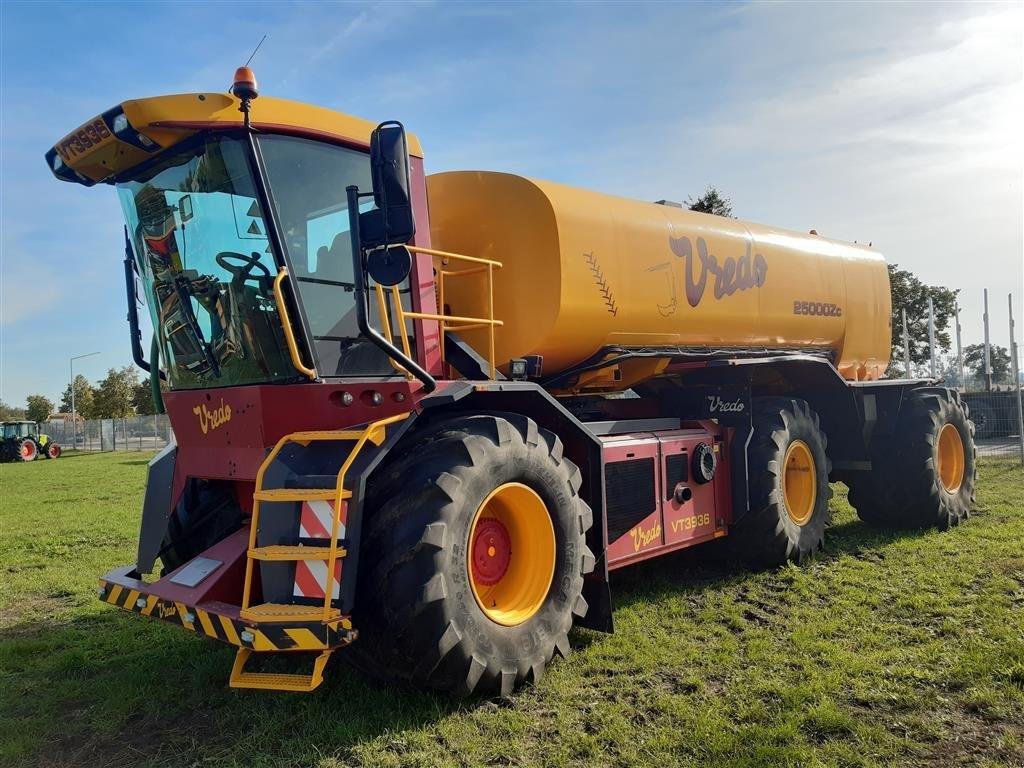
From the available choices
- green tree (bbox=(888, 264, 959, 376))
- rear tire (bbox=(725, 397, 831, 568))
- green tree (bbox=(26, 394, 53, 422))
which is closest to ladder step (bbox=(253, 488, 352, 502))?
rear tire (bbox=(725, 397, 831, 568))

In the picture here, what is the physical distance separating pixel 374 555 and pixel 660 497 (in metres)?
2.83

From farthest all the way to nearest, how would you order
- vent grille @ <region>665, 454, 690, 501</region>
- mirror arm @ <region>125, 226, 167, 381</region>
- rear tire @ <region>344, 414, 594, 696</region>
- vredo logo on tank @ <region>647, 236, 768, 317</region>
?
vredo logo on tank @ <region>647, 236, 768, 317</region> → vent grille @ <region>665, 454, 690, 501</region> → mirror arm @ <region>125, 226, 167, 381</region> → rear tire @ <region>344, 414, 594, 696</region>

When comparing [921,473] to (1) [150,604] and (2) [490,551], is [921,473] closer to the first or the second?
(2) [490,551]

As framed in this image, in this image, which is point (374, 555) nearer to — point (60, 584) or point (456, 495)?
point (456, 495)

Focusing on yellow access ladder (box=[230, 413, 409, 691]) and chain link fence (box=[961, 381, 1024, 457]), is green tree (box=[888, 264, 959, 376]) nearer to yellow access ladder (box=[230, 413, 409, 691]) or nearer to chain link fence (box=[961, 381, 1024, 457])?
chain link fence (box=[961, 381, 1024, 457])

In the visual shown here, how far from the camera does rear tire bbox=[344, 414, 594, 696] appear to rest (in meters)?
3.93

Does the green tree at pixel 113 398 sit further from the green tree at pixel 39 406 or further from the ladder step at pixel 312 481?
the ladder step at pixel 312 481

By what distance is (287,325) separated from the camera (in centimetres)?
434

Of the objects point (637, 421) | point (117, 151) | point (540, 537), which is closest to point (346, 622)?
point (540, 537)

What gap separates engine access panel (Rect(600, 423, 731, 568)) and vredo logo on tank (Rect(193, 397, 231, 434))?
252cm

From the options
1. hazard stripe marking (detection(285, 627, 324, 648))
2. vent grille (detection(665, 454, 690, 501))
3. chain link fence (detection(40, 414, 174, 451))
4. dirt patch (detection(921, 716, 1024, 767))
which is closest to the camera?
dirt patch (detection(921, 716, 1024, 767))

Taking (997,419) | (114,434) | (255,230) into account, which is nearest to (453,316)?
(255,230)

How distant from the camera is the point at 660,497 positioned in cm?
620

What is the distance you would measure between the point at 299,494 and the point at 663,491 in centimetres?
322
